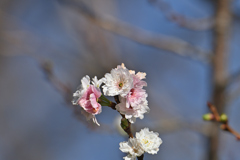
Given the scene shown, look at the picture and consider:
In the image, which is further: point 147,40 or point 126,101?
point 147,40

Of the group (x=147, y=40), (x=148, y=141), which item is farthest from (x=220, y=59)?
(x=148, y=141)

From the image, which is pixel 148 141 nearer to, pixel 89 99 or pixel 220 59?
pixel 89 99

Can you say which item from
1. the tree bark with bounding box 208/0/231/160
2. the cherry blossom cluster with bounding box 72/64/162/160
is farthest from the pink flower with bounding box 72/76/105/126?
the tree bark with bounding box 208/0/231/160

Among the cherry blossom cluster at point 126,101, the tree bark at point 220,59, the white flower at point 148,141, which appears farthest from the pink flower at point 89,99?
the tree bark at point 220,59

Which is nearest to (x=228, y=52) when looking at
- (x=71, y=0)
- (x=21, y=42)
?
(x=71, y=0)

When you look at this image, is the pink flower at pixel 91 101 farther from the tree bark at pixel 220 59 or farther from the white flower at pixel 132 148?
the tree bark at pixel 220 59

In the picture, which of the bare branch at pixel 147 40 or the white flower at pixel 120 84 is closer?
the white flower at pixel 120 84

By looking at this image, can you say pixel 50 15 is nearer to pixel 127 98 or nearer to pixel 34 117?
pixel 34 117
